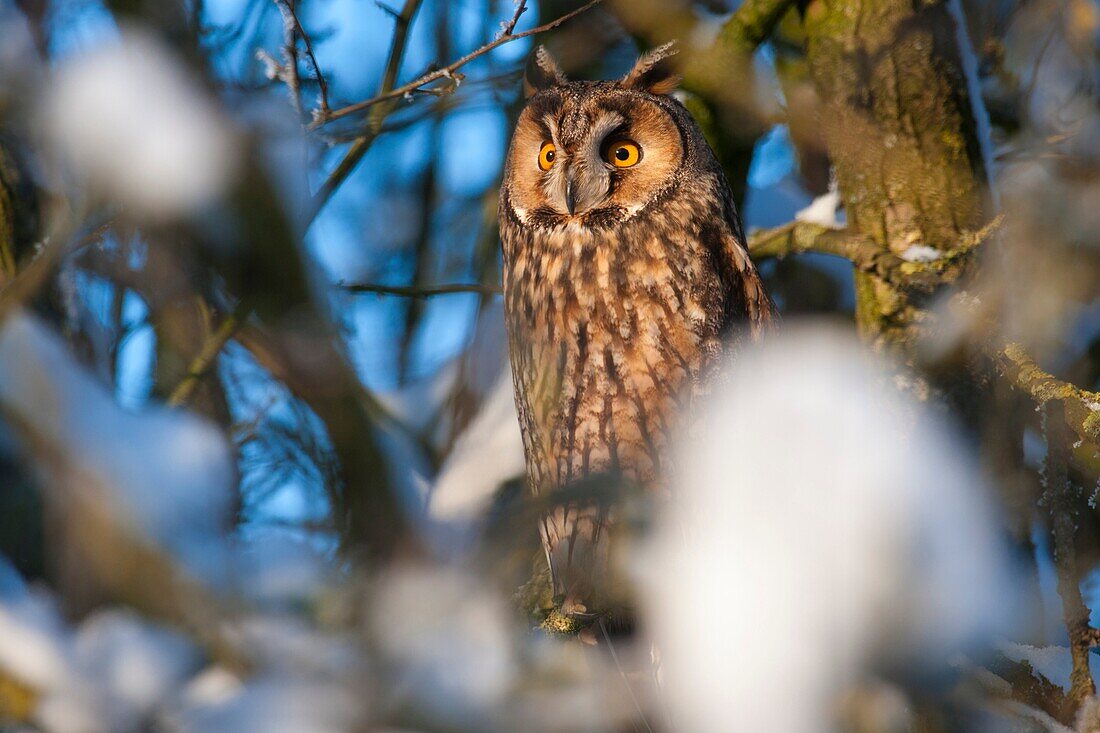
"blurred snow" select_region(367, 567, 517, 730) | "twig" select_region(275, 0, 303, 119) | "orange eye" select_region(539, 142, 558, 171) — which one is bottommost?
"blurred snow" select_region(367, 567, 517, 730)

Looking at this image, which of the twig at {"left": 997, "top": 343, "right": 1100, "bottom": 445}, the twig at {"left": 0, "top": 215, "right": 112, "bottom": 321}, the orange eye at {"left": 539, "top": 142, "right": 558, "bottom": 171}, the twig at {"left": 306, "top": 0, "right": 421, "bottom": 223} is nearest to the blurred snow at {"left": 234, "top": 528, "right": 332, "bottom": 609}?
the twig at {"left": 0, "top": 215, "right": 112, "bottom": 321}

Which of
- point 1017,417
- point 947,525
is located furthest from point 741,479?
point 1017,417

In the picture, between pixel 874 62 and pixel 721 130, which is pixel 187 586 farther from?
pixel 874 62

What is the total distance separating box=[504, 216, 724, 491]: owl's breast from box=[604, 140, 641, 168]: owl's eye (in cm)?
16

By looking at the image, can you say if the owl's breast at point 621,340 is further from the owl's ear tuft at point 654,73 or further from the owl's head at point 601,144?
the owl's ear tuft at point 654,73

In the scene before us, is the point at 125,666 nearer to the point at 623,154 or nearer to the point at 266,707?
the point at 266,707

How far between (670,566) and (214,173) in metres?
1.13

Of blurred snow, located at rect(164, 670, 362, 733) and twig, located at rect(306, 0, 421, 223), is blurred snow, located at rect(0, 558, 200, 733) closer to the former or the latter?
blurred snow, located at rect(164, 670, 362, 733)

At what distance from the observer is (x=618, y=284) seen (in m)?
1.76

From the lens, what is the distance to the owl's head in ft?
5.80

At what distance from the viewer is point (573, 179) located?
176cm

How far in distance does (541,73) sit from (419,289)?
0.55m

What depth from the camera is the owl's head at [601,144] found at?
5.80 feet

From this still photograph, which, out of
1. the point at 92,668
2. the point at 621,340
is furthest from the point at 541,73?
the point at 92,668
